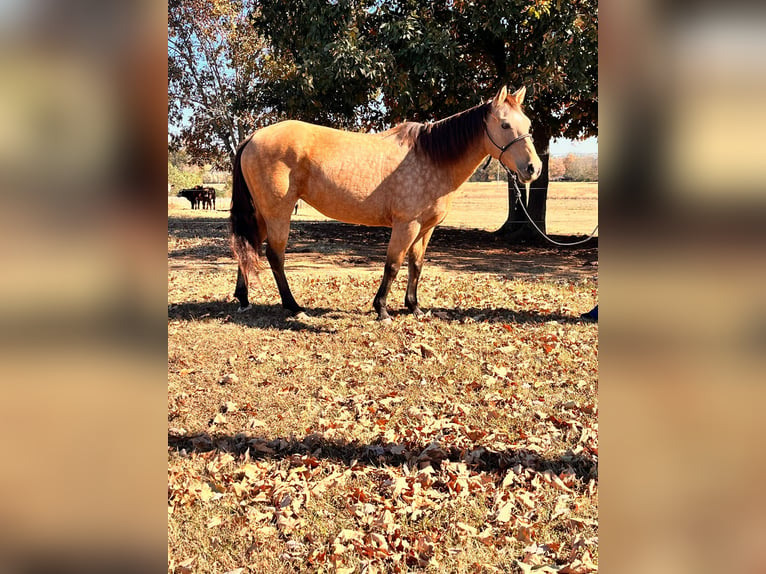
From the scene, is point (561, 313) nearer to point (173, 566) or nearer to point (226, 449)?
point (226, 449)

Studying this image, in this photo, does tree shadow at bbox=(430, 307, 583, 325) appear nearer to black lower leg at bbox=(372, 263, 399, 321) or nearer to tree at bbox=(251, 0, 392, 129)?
black lower leg at bbox=(372, 263, 399, 321)

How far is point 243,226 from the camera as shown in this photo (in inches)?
284

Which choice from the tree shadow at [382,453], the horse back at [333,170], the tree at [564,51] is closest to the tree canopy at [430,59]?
the tree at [564,51]

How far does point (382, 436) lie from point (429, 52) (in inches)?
383

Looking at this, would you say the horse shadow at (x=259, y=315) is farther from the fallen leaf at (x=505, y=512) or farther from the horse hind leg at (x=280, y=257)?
the fallen leaf at (x=505, y=512)

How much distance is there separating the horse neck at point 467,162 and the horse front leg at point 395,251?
738mm

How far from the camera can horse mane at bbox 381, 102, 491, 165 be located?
21.8 ft

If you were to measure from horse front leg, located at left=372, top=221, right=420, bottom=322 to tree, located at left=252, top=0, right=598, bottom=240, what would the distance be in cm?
543

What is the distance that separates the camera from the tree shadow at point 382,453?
3.62m

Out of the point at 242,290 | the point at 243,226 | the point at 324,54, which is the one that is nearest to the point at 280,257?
the point at 243,226

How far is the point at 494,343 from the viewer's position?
618cm

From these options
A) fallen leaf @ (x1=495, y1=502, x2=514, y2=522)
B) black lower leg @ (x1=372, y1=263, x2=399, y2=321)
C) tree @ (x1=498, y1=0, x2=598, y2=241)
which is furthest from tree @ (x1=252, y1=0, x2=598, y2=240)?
fallen leaf @ (x1=495, y1=502, x2=514, y2=522)

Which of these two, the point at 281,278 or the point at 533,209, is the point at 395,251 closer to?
the point at 281,278
